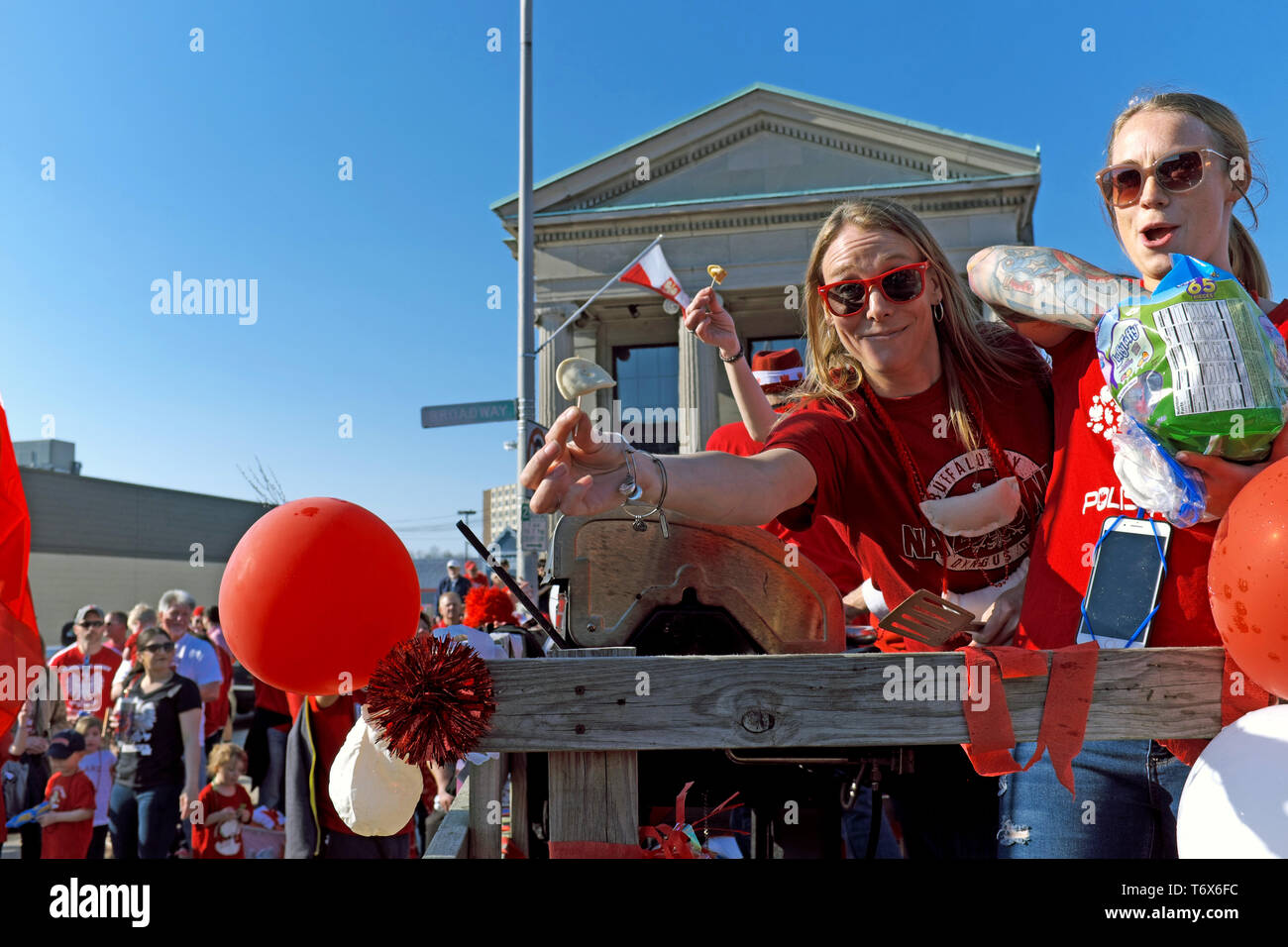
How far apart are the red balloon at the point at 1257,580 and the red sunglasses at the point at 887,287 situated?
0.81 metres

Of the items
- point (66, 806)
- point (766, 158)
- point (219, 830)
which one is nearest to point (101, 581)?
→ point (766, 158)

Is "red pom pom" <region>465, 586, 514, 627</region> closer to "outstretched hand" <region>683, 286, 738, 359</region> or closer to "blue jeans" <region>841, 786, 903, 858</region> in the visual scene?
"blue jeans" <region>841, 786, 903, 858</region>

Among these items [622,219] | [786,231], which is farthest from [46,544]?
[786,231]

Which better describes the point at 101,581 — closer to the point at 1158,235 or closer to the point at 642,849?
the point at 642,849

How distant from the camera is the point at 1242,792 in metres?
1.41

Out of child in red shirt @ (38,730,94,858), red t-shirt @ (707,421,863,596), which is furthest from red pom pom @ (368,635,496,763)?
child in red shirt @ (38,730,94,858)

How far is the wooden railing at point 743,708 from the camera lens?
1448 mm

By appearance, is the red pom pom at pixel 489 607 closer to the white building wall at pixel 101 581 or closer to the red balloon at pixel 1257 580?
the red balloon at pixel 1257 580

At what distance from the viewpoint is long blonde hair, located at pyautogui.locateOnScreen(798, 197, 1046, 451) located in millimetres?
2107

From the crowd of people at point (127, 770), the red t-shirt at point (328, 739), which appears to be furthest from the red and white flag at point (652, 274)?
the red t-shirt at point (328, 739)

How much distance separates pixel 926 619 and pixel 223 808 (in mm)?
5504
